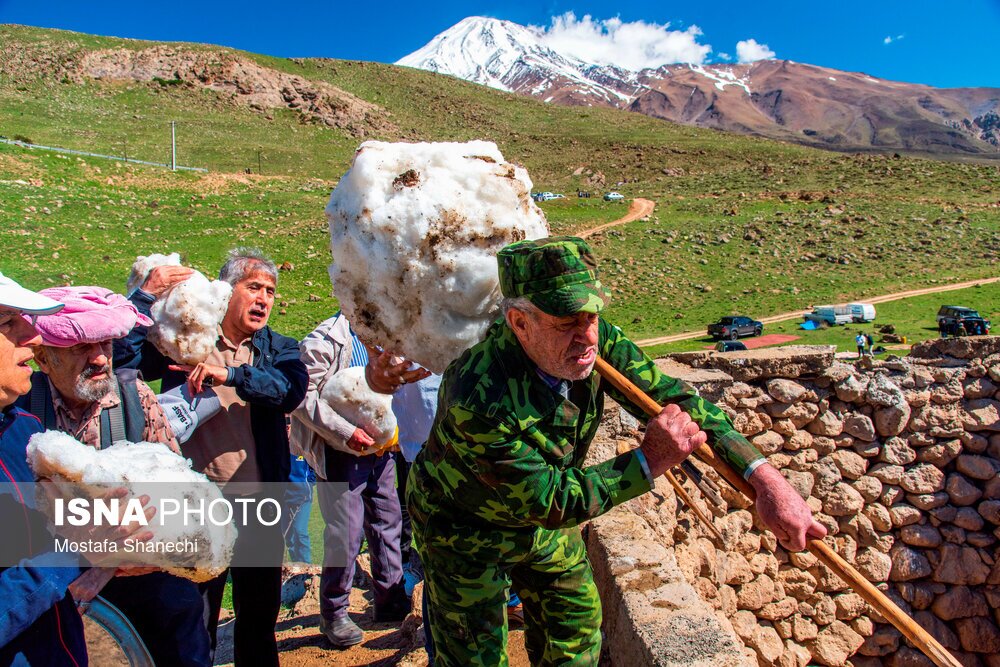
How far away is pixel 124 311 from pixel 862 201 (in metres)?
41.4

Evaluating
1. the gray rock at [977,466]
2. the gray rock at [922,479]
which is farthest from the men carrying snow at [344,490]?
the gray rock at [977,466]

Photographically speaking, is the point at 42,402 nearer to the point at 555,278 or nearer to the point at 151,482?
the point at 151,482

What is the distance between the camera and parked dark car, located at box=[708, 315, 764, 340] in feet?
63.1

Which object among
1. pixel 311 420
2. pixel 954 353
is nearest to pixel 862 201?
pixel 954 353

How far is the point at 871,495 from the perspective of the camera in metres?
5.73

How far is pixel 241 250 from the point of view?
3889mm

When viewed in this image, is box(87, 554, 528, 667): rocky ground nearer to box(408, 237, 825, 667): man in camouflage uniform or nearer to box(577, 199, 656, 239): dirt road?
box(408, 237, 825, 667): man in camouflage uniform

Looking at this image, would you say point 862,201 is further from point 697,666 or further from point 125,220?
point 697,666

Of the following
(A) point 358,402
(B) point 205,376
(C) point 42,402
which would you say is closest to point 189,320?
(B) point 205,376

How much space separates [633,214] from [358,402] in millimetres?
33588

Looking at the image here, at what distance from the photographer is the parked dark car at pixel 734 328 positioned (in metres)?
19.2

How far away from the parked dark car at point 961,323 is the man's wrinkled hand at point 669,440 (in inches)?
738

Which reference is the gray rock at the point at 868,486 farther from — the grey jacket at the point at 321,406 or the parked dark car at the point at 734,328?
the parked dark car at the point at 734,328

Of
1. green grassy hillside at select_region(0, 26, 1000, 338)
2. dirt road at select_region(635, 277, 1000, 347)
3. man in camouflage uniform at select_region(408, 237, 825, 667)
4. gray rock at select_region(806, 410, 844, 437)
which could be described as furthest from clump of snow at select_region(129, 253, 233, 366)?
dirt road at select_region(635, 277, 1000, 347)
